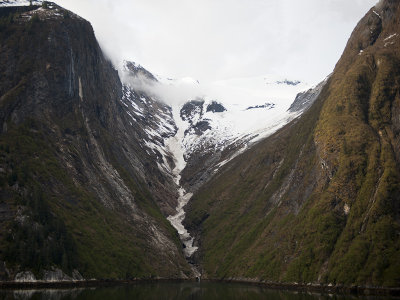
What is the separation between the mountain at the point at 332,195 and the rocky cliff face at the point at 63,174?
25.5m

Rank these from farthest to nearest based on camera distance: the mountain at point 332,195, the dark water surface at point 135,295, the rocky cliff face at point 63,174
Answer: the rocky cliff face at point 63,174, the mountain at point 332,195, the dark water surface at point 135,295

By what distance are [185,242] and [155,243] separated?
2686 centimetres

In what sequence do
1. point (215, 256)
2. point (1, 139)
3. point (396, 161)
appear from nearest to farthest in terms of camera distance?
point (396, 161) < point (1, 139) < point (215, 256)

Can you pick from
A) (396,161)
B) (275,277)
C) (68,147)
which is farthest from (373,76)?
(68,147)

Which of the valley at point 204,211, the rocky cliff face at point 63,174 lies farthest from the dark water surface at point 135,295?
the rocky cliff face at point 63,174

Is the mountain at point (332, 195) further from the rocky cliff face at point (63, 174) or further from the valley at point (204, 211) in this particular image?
the rocky cliff face at point (63, 174)

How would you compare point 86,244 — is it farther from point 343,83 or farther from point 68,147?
point 343,83

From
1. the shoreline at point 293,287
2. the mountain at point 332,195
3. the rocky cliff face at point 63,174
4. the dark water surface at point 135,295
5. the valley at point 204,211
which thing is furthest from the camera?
the rocky cliff face at point 63,174

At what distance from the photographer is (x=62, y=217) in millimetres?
131750

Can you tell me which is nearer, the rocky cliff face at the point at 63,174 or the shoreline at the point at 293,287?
the shoreline at the point at 293,287

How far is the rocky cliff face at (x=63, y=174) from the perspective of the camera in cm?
11662

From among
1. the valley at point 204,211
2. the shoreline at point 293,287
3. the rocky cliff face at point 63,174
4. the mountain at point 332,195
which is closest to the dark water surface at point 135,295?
the shoreline at point 293,287

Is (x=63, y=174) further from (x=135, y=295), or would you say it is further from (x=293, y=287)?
(x=293, y=287)

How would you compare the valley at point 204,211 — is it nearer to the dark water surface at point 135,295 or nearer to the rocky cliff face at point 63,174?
the rocky cliff face at point 63,174
